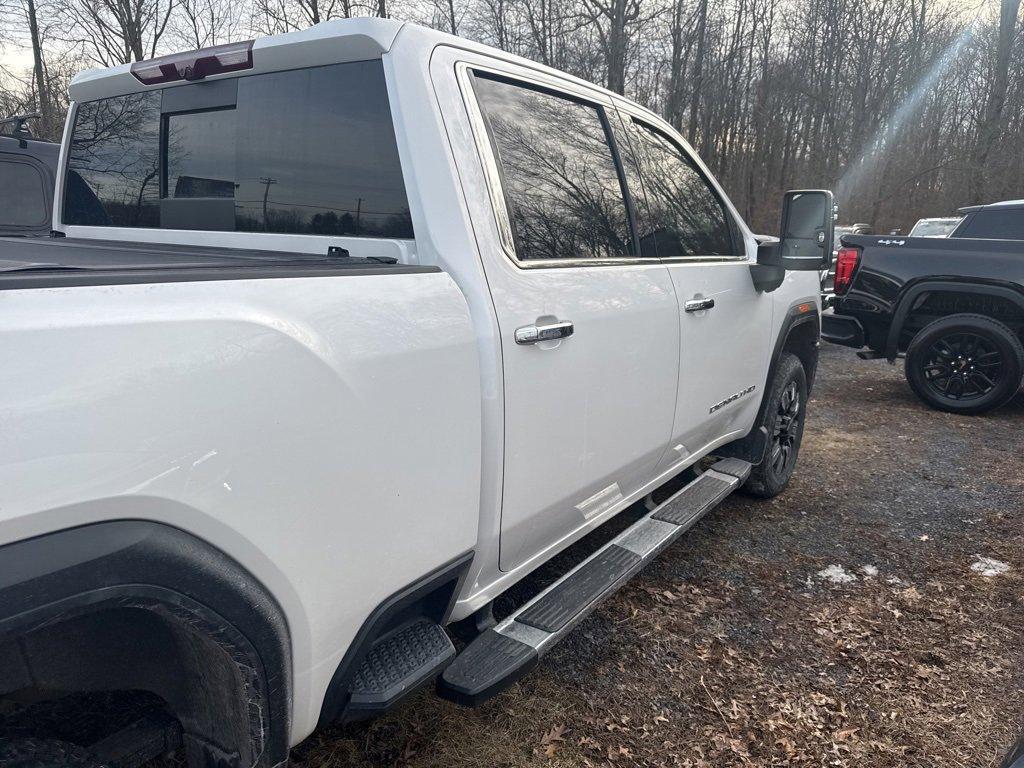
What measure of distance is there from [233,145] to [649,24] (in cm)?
2569

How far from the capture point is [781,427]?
4375 mm

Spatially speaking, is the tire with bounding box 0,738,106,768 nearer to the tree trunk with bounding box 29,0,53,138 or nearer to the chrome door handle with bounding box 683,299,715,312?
the chrome door handle with bounding box 683,299,715,312

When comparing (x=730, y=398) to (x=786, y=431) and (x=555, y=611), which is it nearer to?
(x=786, y=431)

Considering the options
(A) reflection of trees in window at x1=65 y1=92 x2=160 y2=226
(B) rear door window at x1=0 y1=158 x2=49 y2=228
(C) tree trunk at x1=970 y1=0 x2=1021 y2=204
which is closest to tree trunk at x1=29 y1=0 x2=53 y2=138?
(B) rear door window at x1=0 y1=158 x2=49 y2=228

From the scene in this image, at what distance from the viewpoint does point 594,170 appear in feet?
8.75

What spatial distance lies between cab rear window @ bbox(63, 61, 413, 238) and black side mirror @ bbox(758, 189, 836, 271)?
2.15 metres

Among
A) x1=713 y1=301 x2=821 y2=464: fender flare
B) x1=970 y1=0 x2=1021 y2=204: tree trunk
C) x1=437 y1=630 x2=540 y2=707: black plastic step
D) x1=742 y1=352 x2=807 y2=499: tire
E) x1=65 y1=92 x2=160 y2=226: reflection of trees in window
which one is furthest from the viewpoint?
x1=970 y1=0 x2=1021 y2=204: tree trunk

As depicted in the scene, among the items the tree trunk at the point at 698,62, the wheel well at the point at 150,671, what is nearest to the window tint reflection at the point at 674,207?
the wheel well at the point at 150,671

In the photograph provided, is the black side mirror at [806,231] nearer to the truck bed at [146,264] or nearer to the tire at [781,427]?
the tire at [781,427]

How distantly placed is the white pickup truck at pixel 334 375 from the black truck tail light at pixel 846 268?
4.07 meters

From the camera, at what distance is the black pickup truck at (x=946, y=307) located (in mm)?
6512

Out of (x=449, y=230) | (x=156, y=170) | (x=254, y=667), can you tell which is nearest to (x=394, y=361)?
(x=449, y=230)

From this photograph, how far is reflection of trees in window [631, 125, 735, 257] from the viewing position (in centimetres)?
300

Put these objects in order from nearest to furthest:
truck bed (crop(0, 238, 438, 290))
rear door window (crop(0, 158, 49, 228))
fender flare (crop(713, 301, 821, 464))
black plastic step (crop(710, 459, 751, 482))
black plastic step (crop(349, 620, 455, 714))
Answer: truck bed (crop(0, 238, 438, 290)) < black plastic step (crop(349, 620, 455, 714)) < black plastic step (crop(710, 459, 751, 482)) < fender flare (crop(713, 301, 821, 464)) < rear door window (crop(0, 158, 49, 228))
